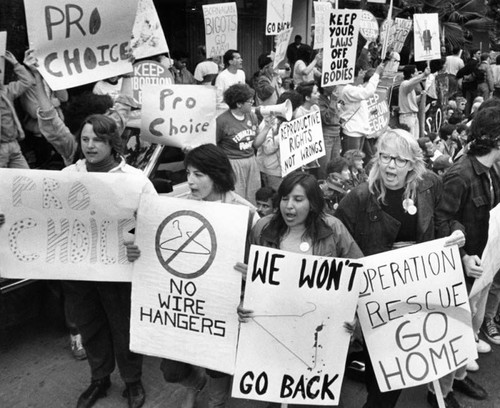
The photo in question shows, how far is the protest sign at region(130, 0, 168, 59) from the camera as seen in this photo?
17.0 ft

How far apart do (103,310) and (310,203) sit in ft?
4.88

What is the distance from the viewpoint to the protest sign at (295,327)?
2537 mm

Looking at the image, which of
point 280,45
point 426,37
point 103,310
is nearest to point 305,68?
point 280,45

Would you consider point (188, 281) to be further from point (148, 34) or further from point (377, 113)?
point (377, 113)

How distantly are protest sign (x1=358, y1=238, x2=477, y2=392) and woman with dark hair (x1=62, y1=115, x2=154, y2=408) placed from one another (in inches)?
53.5

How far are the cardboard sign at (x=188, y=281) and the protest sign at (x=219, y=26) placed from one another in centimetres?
525

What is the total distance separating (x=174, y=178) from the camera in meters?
4.79

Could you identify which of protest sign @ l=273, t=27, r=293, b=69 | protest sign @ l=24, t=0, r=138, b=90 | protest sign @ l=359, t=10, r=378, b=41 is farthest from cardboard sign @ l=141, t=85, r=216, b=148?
protest sign @ l=359, t=10, r=378, b=41

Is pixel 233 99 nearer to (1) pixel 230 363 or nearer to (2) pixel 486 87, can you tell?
(1) pixel 230 363

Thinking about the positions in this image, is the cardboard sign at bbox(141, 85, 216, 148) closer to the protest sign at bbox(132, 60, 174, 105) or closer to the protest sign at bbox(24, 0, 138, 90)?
the protest sign at bbox(24, 0, 138, 90)

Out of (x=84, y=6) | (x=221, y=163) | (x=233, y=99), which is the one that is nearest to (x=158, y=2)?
(x=233, y=99)

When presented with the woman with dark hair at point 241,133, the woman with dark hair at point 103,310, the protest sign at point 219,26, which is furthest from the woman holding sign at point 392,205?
the protest sign at point 219,26

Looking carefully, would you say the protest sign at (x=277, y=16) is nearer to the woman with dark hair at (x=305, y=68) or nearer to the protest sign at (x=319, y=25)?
the protest sign at (x=319, y=25)

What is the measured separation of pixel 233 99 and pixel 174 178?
1.18 metres
